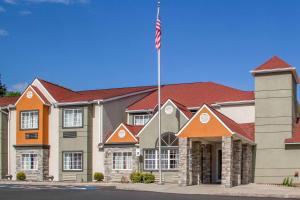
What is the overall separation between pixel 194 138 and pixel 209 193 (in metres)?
5.40

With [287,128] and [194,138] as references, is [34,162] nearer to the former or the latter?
[194,138]

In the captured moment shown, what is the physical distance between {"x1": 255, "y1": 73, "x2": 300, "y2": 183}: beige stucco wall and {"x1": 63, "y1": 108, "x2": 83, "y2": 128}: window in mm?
13375

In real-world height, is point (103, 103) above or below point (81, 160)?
above

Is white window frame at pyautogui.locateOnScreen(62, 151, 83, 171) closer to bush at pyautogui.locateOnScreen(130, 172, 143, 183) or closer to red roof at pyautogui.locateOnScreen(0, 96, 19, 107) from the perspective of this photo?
bush at pyautogui.locateOnScreen(130, 172, 143, 183)

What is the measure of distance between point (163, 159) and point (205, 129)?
239 inches

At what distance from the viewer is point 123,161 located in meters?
36.1

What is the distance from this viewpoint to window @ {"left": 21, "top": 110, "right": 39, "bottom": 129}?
128ft

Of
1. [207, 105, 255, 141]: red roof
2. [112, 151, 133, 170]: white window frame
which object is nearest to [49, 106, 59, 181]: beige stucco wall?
[112, 151, 133, 170]: white window frame

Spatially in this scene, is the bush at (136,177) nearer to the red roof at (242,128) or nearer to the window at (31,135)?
the red roof at (242,128)

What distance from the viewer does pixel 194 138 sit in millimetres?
30062

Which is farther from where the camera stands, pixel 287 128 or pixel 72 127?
pixel 72 127

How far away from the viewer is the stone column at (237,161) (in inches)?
1166

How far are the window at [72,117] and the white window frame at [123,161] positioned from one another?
401cm

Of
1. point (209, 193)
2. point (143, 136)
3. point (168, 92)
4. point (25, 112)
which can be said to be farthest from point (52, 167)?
point (209, 193)
